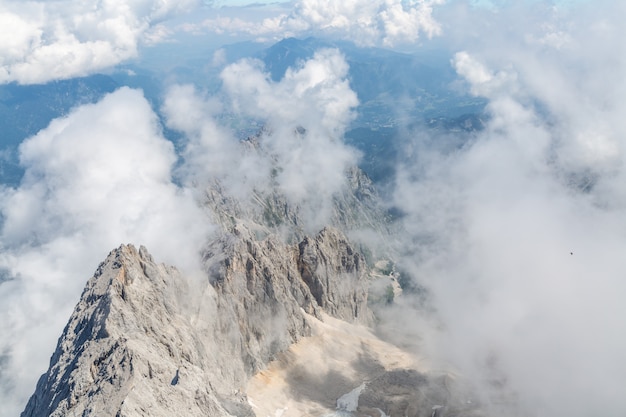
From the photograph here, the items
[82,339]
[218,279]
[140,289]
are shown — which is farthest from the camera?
[218,279]

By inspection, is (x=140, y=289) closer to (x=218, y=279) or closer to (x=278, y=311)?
(x=218, y=279)

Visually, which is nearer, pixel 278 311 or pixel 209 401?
pixel 209 401

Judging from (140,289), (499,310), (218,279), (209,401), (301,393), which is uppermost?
(209,401)

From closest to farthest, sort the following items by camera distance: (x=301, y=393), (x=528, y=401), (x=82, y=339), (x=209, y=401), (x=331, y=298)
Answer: (x=209, y=401) → (x=82, y=339) → (x=528, y=401) → (x=301, y=393) → (x=331, y=298)

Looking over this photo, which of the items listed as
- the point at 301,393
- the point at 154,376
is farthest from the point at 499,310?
the point at 154,376

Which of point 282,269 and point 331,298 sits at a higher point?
point 282,269

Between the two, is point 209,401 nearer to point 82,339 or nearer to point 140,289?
point 82,339
